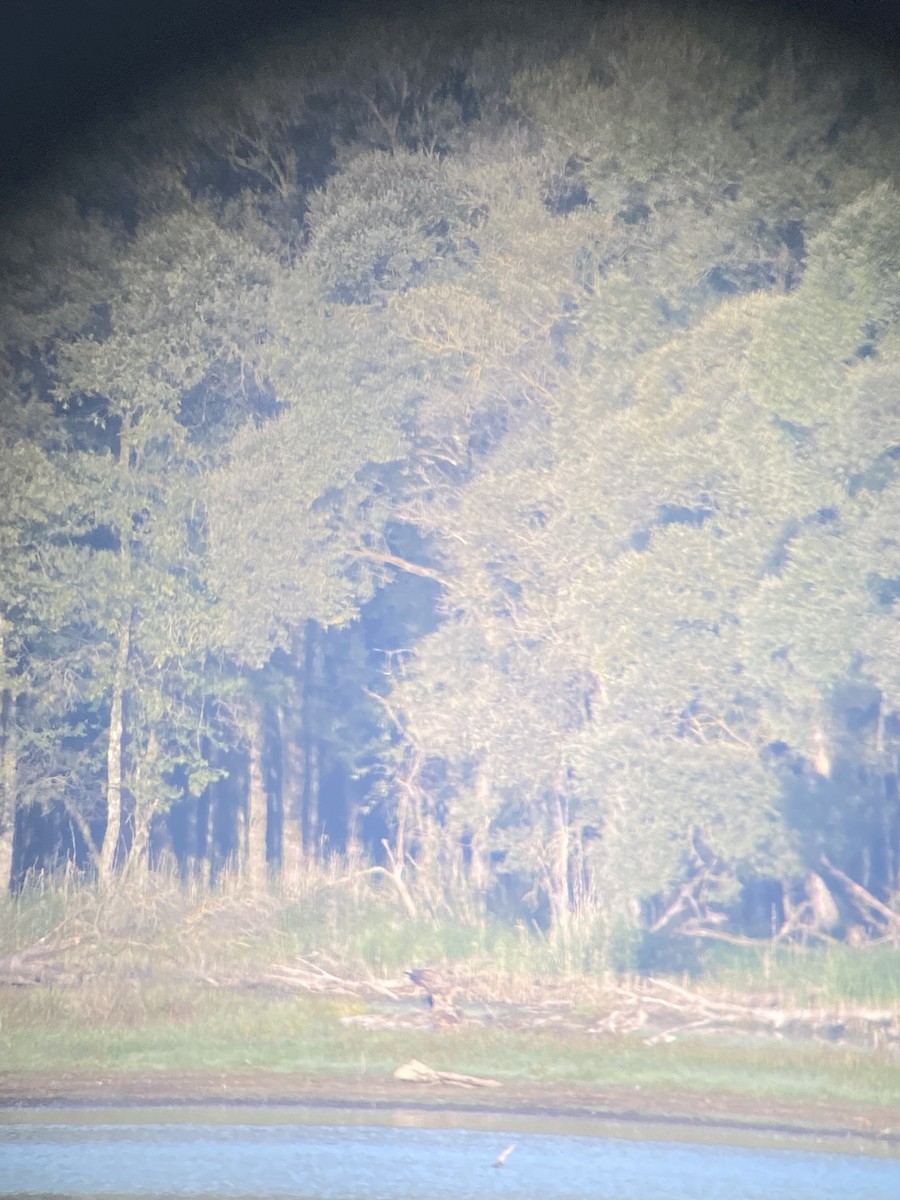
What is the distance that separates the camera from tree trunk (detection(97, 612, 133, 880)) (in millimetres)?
7969

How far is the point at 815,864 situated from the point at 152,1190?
387cm

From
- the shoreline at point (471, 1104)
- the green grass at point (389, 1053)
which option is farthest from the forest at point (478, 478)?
the shoreline at point (471, 1104)

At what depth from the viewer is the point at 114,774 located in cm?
800

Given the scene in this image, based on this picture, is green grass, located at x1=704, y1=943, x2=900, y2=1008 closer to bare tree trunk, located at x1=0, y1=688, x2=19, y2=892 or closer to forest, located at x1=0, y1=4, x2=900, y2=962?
forest, located at x1=0, y1=4, x2=900, y2=962

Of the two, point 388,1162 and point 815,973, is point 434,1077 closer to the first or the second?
point 388,1162

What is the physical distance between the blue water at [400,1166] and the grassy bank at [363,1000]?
36 cm

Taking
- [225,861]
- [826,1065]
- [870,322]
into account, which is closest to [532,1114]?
[826,1065]

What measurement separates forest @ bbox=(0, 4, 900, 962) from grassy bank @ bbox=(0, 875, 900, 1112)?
0.19m

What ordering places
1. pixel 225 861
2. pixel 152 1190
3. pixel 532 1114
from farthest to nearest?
pixel 225 861 < pixel 532 1114 < pixel 152 1190

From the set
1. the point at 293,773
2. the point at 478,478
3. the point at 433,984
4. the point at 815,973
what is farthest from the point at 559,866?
the point at 478,478

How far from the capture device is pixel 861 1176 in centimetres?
702

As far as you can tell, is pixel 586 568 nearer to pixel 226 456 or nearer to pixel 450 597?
pixel 450 597

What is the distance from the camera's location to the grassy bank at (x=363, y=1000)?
7.53m

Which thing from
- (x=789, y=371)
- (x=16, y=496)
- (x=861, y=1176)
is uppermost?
(x=789, y=371)
